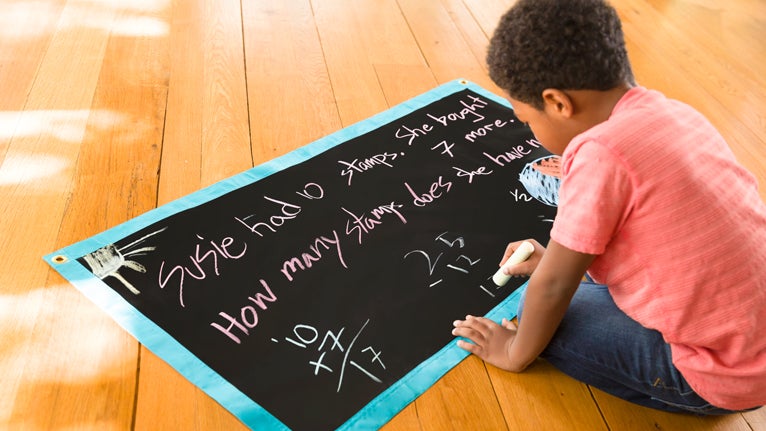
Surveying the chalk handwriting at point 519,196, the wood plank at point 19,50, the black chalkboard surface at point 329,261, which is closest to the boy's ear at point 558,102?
the black chalkboard surface at point 329,261

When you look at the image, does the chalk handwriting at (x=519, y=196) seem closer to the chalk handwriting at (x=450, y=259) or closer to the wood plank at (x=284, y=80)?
the chalk handwriting at (x=450, y=259)

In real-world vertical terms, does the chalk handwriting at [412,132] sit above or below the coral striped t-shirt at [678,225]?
below

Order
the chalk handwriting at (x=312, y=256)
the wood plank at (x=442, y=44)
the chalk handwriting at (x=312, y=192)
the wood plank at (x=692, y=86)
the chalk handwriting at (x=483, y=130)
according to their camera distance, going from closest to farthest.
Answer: the chalk handwriting at (x=312, y=256), the chalk handwriting at (x=312, y=192), the chalk handwriting at (x=483, y=130), the wood plank at (x=692, y=86), the wood plank at (x=442, y=44)

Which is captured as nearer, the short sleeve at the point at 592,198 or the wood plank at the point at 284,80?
the short sleeve at the point at 592,198

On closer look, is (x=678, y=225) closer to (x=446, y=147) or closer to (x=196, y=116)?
(x=446, y=147)

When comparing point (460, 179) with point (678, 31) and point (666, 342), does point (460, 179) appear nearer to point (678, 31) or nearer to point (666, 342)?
point (666, 342)

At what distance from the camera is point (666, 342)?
2.70ft

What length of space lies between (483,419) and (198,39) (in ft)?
4.06

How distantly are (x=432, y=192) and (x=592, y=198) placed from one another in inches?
21.3

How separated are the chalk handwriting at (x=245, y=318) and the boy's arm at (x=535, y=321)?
295 millimetres

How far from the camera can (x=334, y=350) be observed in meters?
0.90

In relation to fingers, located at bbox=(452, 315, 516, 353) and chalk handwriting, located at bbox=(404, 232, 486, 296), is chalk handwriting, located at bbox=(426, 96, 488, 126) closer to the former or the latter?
chalk handwriting, located at bbox=(404, 232, 486, 296)

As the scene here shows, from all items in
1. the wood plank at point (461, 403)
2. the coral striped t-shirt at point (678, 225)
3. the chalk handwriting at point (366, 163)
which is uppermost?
the coral striped t-shirt at point (678, 225)

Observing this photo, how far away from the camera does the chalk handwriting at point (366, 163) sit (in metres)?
1.23
